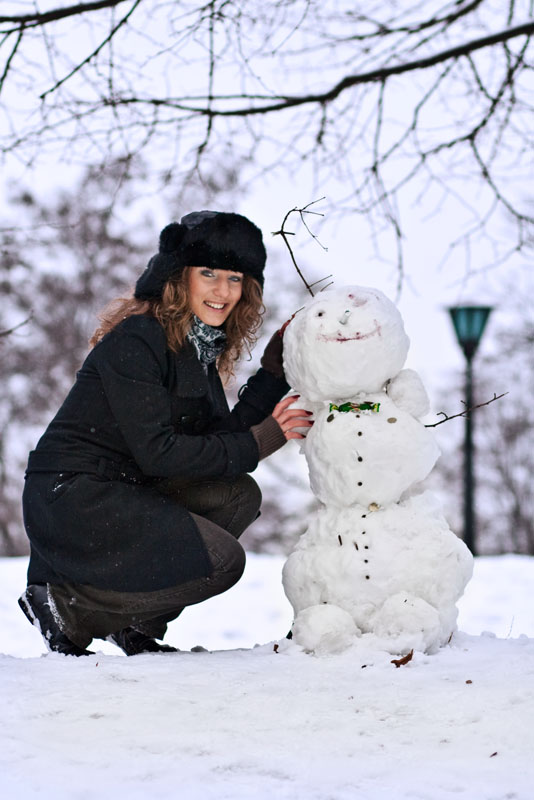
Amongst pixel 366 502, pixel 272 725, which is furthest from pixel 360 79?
pixel 272 725

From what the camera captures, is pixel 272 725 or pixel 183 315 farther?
pixel 183 315

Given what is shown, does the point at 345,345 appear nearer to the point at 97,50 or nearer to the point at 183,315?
the point at 183,315

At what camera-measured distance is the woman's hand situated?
127 inches

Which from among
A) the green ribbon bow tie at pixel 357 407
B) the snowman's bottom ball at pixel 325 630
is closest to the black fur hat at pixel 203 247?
the green ribbon bow tie at pixel 357 407

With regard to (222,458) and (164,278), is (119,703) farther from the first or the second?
(164,278)

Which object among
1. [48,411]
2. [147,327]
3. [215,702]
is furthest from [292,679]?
[48,411]

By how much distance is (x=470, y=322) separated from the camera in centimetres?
822

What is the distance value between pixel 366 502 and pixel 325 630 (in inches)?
18.1

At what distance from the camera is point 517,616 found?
6000 mm

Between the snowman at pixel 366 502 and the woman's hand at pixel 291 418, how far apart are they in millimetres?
83

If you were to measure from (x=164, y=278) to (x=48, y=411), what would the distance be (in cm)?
1004

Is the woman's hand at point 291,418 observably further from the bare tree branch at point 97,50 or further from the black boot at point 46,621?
the bare tree branch at point 97,50

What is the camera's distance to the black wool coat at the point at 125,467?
3.01 meters

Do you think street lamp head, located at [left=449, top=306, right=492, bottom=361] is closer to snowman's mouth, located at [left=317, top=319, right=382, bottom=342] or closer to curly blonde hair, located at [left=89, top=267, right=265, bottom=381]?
curly blonde hair, located at [left=89, top=267, right=265, bottom=381]
